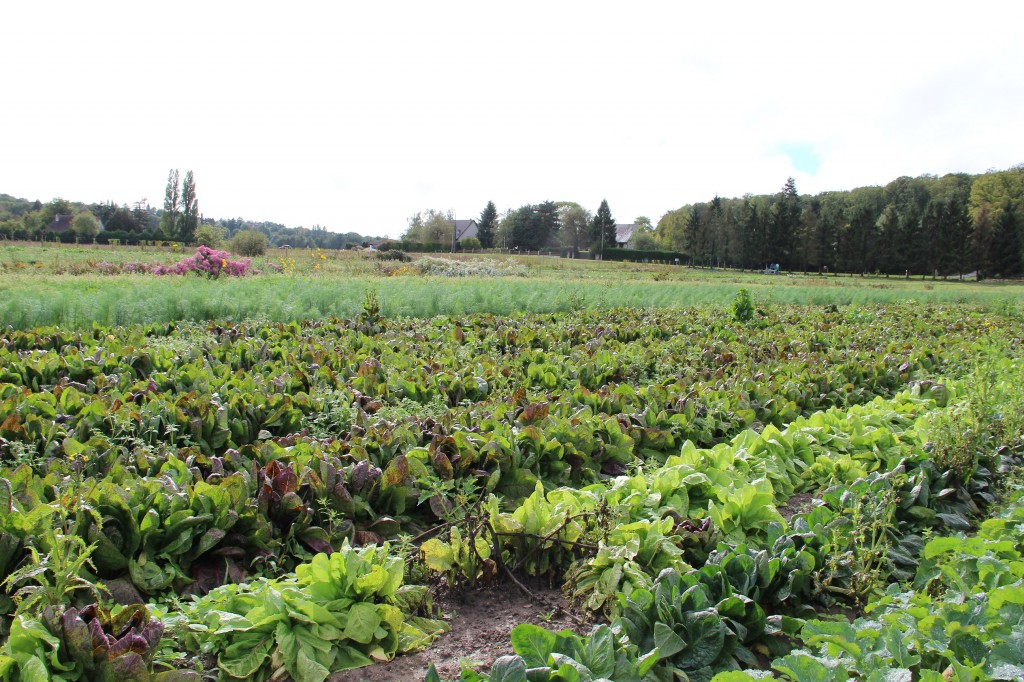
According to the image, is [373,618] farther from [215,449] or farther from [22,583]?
[215,449]

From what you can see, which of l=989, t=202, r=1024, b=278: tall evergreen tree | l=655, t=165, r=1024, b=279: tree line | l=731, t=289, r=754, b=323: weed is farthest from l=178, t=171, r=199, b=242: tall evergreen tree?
l=989, t=202, r=1024, b=278: tall evergreen tree

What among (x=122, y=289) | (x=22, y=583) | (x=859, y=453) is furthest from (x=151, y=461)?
(x=122, y=289)

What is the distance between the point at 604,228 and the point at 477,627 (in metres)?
79.0

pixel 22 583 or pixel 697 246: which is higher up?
pixel 697 246

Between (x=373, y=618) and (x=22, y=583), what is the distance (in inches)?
48.0

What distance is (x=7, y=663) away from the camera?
5.60ft

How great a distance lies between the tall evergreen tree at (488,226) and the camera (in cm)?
8456

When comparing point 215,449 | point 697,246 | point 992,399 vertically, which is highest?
point 697,246

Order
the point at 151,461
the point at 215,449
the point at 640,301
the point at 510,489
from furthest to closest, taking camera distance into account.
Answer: the point at 640,301 < the point at 215,449 < the point at 510,489 < the point at 151,461

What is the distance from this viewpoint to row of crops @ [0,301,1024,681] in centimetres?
198

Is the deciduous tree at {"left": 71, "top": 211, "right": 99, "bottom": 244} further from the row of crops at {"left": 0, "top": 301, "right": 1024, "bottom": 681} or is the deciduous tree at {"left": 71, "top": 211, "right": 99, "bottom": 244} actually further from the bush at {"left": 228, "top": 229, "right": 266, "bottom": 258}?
the row of crops at {"left": 0, "top": 301, "right": 1024, "bottom": 681}

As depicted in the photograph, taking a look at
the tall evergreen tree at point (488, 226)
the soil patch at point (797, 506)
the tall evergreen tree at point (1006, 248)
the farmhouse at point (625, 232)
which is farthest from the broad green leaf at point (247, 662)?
the farmhouse at point (625, 232)

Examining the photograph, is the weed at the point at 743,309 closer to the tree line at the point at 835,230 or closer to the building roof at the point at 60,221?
the tree line at the point at 835,230

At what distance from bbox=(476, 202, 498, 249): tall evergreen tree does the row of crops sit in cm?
7942
